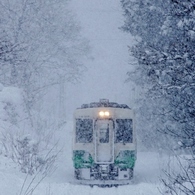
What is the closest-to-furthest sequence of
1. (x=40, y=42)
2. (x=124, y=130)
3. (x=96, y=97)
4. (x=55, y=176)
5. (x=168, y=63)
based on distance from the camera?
(x=168, y=63), (x=124, y=130), (x=55, y=176), (x=40, y=42), (x=96, y=97)

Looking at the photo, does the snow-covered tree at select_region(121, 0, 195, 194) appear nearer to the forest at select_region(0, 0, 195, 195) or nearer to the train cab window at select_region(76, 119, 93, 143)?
the forest at select_region(0, 0, 195, 195)

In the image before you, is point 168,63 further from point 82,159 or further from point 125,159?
point 82,159

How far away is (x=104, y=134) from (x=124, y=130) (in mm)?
656

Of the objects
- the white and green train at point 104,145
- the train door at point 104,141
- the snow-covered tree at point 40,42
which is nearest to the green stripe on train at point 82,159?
the white and green train at point 104,145

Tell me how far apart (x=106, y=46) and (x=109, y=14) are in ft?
24.8

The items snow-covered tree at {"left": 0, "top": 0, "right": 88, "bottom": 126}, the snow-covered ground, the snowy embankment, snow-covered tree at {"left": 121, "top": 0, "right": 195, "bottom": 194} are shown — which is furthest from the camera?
snow-covered tree at {"left": 0, "top": 0, "right": 88, "bottom": 126}

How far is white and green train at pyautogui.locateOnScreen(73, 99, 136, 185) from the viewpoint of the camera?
48.6 feet

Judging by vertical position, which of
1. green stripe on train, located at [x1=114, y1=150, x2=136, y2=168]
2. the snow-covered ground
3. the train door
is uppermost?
the train door

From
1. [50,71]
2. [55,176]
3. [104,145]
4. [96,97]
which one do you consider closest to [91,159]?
[104,145]

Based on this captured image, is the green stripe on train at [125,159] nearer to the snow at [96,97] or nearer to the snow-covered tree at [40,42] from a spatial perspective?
the snow at [96,97]

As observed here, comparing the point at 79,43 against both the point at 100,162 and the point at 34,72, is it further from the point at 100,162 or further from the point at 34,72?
the point at 100,162

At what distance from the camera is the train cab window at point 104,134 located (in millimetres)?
15109

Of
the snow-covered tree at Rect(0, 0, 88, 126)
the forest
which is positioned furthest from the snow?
the snow-covered tree at Rect(0, 0, 88, 126)

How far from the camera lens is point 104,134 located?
597 inches
